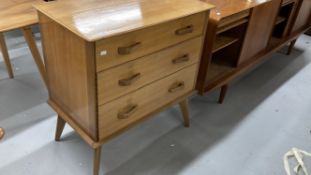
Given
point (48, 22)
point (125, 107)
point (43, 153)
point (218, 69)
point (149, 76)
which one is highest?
point (48, 22)

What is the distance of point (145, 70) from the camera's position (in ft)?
3.78

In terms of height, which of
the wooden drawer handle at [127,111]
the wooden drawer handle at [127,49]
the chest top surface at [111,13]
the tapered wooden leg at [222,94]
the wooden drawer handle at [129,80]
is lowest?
the tapered wooden leg at [222,94]

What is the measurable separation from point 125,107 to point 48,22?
43cm

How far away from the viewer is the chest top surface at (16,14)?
1298 millimetres

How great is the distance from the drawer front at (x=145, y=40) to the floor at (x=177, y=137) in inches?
23.5

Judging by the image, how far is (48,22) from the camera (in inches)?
42.6

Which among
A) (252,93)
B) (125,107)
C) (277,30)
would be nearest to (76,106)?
(125,107)

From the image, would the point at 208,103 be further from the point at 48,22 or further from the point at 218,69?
the point at 48,22

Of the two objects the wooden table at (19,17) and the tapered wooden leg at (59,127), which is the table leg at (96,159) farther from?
the wooden table at (19,17)

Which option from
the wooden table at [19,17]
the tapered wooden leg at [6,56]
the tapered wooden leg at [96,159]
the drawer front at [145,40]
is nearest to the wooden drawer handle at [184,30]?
the drawer front at [145,40]

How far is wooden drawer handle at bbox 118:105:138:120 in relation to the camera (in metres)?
1.16

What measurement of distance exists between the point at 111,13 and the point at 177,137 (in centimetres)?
80

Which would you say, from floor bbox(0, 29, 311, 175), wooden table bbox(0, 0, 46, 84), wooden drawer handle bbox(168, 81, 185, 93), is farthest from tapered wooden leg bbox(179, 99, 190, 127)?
wooden table bbox(0, 0, 46, 84)

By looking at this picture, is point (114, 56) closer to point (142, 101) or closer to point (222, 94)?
point (142, 101)
